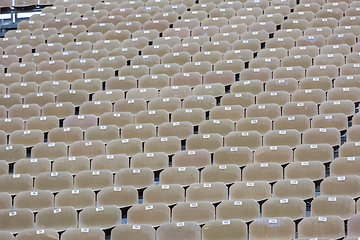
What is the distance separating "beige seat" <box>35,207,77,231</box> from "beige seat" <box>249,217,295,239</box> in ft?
4.71

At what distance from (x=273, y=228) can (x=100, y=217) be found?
1361 millimetres

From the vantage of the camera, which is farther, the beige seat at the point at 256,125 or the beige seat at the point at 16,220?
the beige seat at the point at 256,125

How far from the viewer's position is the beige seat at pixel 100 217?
431 cm

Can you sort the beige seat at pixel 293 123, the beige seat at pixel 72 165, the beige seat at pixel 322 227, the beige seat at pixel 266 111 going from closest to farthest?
the beige seat at pixel 322 227, the beige seat at pixel 72 165, the beige seat at pixel 293 123, the beige seat at pixel 266 111

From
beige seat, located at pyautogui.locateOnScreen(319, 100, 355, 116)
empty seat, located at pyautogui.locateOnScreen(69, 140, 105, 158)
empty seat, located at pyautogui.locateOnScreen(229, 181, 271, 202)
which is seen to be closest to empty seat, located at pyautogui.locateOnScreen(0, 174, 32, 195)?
empty seat, located at pyautogui.locateOnScreen(69, 140, 105, 158)

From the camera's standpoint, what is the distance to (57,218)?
14.4 ft

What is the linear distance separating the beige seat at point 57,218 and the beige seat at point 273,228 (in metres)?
1.44

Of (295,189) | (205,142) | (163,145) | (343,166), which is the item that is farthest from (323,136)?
(163,145)

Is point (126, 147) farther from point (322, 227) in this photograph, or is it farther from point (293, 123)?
point (322, 227)

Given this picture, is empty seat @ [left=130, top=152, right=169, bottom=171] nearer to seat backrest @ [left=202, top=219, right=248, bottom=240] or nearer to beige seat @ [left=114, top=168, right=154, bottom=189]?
beige seat @ [left=114, top=168, right=154, bottom=189]

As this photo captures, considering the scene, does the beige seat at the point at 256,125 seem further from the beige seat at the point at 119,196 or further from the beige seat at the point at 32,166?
the beige seat at the point at 32,166

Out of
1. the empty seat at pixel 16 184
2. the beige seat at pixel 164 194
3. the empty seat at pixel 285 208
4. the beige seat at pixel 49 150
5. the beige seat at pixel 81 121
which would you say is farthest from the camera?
the beige seat at pixel 81 121

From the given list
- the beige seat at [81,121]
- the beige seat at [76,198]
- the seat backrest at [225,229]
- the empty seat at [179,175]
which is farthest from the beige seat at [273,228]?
the beige seat at [81,121]

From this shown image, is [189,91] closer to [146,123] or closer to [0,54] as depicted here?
[146,123]
